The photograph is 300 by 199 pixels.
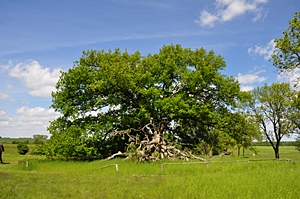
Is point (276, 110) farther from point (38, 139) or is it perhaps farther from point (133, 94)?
point (38, 139)

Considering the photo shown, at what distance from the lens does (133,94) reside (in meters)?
35.2

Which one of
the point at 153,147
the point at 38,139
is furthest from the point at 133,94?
the point at 38,139

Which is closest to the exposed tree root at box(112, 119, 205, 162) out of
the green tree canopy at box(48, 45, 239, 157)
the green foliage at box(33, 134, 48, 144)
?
the green tree canopy at box(48, 45, 239, 157)

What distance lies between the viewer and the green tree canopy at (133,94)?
3225 cm

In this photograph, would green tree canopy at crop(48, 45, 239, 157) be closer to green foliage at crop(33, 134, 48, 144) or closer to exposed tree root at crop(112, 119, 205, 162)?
exposed tree root at crop(112, 119, 205, 162)

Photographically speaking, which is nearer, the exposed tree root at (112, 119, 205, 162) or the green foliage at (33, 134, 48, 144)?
the exposed tree root at (112, 119, 205, 162)

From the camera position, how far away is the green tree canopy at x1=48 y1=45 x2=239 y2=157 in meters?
32.2

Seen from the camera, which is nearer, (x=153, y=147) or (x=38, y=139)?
(x=153, y=147)

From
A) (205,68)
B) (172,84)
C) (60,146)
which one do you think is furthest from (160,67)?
(60,146)

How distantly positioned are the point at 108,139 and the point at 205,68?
45.3 ft

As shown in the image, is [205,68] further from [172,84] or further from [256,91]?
[256,91]

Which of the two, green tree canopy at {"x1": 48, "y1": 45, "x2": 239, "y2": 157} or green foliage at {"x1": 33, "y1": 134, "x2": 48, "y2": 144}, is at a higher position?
green tree canopy at {"x1": 48, "y1": 45, "x2": 239, "y2": 157}

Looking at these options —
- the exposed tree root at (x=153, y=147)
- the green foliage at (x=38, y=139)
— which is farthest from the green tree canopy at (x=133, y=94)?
the green foliage at (x=38, y=139)

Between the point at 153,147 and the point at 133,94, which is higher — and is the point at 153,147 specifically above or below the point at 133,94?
below
